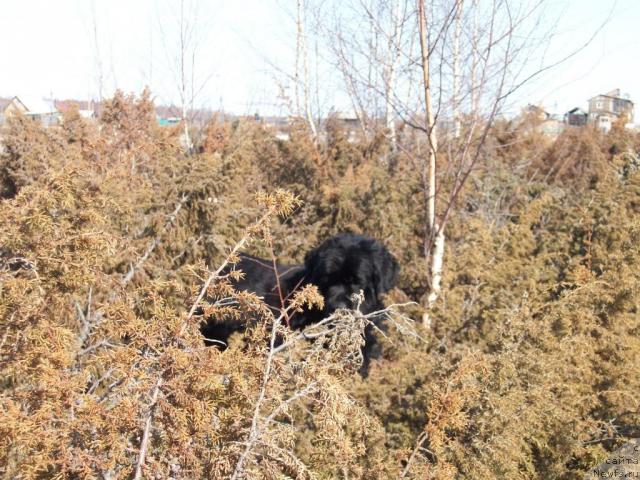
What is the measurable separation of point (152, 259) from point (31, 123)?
5728 millimetres

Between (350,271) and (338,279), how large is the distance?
0.13 m

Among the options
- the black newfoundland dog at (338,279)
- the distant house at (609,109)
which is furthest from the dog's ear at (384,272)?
the distant house at (609,109)

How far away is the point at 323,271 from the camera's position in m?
5.06

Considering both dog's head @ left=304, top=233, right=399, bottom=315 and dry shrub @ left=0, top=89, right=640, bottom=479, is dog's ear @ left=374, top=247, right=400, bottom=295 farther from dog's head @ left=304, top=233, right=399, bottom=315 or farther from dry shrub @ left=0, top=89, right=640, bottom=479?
dry shrub @ left=0, top=89, right=640, bottom=479

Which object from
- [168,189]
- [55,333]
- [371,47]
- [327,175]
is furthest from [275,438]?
[327,175]

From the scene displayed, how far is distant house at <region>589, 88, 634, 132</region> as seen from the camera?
19.3m

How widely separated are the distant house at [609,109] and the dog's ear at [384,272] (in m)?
15.1

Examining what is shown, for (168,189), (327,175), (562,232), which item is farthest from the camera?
(327,175)

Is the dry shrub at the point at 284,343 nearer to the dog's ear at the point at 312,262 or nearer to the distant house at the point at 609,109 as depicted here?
the dog's ear at the point at 312,262

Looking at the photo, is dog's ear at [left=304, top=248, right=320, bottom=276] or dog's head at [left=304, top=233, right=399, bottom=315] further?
A: dog's ear at [left=304, top=248, right=320, bottom=276]

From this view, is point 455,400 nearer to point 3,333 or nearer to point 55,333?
point 55,333

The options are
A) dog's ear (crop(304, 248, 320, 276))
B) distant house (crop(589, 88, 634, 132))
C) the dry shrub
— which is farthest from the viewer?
distant house (crop(589, 88, 634, 132))

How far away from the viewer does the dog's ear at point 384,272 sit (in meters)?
5.24

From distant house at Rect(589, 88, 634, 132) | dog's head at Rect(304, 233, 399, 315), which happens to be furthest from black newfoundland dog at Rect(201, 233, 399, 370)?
distant house at Rect(589, 88, 634, 132)
